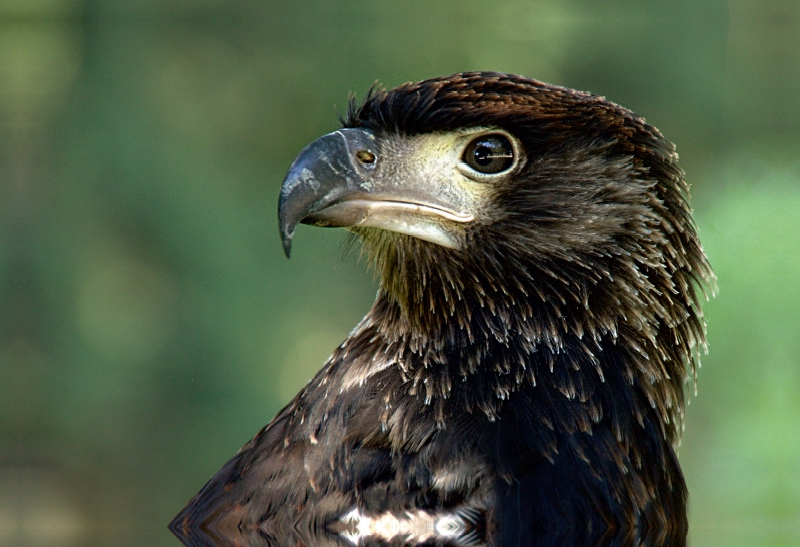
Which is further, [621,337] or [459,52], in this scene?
[459,52]

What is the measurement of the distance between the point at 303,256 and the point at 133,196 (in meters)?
1.48

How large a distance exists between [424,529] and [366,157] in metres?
1.12

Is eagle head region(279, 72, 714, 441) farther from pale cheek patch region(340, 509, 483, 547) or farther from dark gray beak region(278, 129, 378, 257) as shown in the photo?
pale cheek patch region(340, 509, 483, 547)

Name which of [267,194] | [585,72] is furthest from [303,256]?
[585,72]

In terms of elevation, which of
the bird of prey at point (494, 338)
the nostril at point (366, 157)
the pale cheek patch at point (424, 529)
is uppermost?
the nostril at point (366, 157)

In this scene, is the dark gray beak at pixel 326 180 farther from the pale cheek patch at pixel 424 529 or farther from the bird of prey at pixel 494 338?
the pale cheek patch at pixel 424 529

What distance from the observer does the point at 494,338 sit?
2.89 m

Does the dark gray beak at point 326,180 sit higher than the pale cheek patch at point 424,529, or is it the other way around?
the dark gray beak at point 326,180

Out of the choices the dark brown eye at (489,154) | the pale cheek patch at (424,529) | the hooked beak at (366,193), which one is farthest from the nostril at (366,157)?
the pale cheek patch at (424,529)

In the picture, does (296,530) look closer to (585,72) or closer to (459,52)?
(459,52)

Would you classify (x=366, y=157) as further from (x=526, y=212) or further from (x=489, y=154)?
(x=526, y=212)

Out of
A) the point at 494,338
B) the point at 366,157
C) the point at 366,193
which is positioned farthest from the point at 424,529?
the point at 366,157

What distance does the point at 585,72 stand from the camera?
9.27 metres

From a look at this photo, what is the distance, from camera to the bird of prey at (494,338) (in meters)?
2.70
